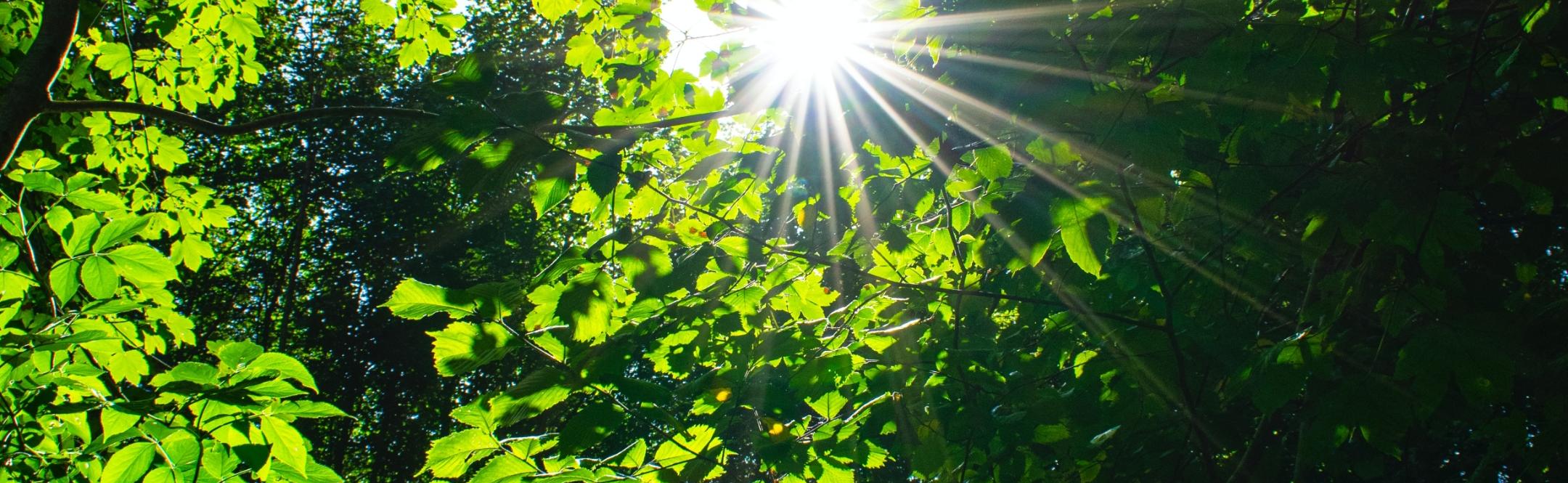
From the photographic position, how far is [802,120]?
84.0 inches

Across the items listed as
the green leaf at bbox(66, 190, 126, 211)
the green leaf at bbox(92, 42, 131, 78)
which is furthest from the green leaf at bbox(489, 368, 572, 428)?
the green leaf at bbox(92, 42, 131, 78)

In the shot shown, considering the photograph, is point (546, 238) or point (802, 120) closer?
point (802, 120)

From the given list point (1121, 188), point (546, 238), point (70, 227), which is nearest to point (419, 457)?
point (546, 238)

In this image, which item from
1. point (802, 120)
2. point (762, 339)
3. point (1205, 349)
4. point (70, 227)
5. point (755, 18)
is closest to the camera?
point (70, 227)

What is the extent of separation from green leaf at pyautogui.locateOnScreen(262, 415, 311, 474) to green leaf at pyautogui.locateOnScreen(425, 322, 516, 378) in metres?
0.37

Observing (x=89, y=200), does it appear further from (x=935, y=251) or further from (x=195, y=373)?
(x=935, y=251)

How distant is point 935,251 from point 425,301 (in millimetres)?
1881

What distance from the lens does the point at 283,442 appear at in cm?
145

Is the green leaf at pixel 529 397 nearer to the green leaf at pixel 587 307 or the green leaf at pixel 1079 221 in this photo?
the green leaf at pixel 587 307

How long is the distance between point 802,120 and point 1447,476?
12.7 feet

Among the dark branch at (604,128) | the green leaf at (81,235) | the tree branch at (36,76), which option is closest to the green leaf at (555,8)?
the tree branch at (36,76)

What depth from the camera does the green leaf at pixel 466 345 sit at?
1.35 metres

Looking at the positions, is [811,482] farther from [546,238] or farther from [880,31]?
[546,238]

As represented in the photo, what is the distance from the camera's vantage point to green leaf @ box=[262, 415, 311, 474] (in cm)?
144
